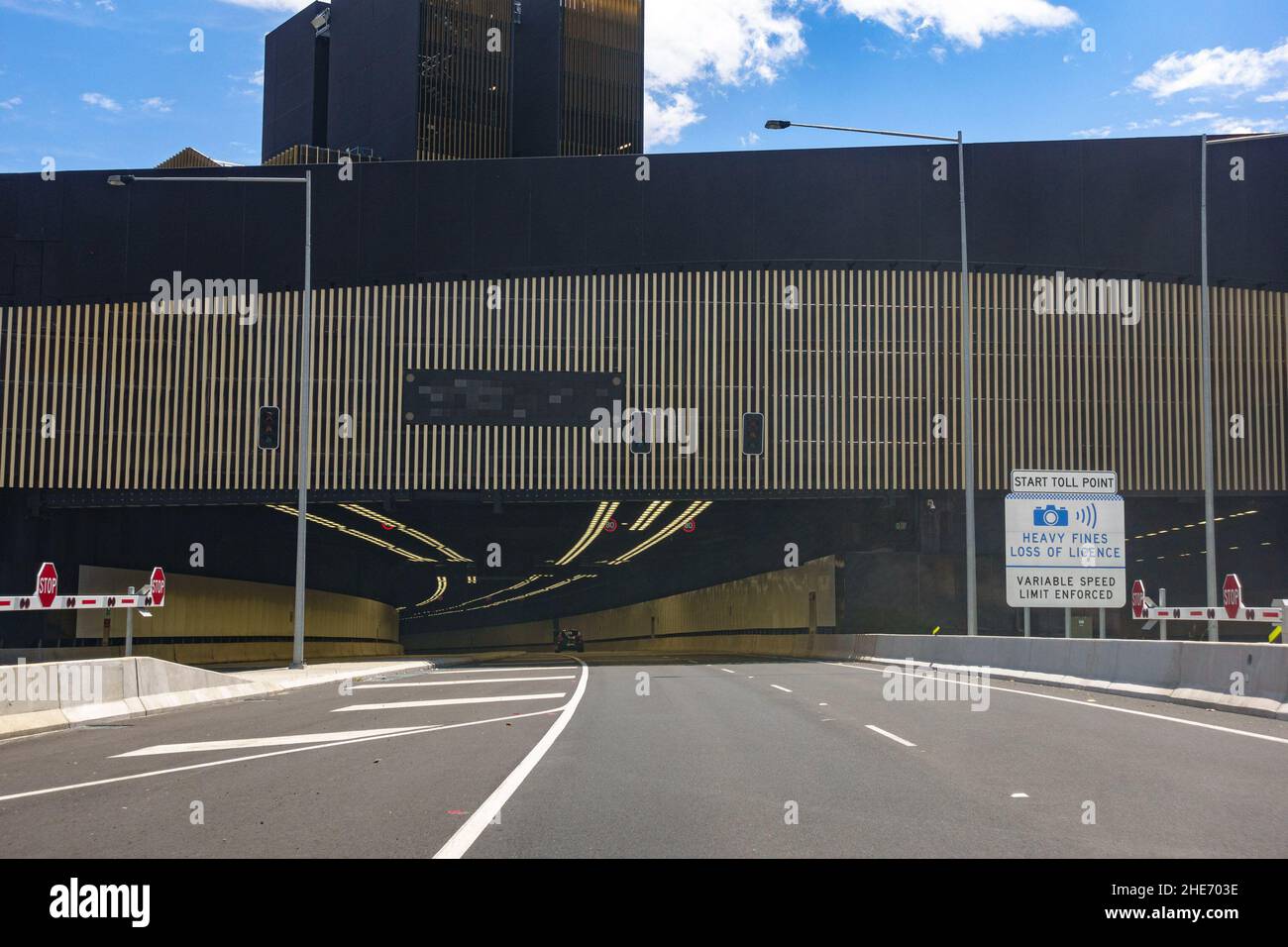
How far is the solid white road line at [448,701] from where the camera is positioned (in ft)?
64.7

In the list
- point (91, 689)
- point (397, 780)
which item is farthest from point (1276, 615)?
point (91, 689)

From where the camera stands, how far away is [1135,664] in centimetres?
2025

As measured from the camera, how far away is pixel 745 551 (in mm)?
55750

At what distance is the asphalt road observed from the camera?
25.5ft

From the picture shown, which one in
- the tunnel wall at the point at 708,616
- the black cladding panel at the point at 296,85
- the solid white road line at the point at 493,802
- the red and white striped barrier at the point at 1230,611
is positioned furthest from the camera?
the black cladding panel at the point at 296,85

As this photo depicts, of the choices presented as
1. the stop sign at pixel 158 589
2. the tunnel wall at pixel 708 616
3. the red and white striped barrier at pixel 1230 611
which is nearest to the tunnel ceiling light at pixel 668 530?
the tunnel wall at pixel 708 616

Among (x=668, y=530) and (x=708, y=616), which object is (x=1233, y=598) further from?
(x=708, y=616)

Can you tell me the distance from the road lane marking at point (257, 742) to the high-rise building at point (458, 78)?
85.5 meters

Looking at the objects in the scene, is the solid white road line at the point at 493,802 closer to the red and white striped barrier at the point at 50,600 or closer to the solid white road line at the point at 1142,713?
the solid white road line at the point at 1142,713

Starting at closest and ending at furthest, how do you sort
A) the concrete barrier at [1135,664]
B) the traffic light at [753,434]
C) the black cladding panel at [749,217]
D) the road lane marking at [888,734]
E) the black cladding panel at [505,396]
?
the road lane marking at [888,734] < the concrete barrier at [1135,664] < the traffic light at [753,434] < the black cladding panel at [505,396] < the black cladding panel at [749,217]

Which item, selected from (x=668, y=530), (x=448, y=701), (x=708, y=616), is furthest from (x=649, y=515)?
(x=448, y=701)

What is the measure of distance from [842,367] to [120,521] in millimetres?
26595

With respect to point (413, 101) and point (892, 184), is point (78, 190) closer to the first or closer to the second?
point (892, 184)

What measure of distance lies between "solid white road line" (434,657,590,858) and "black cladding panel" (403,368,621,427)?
2917 cm
